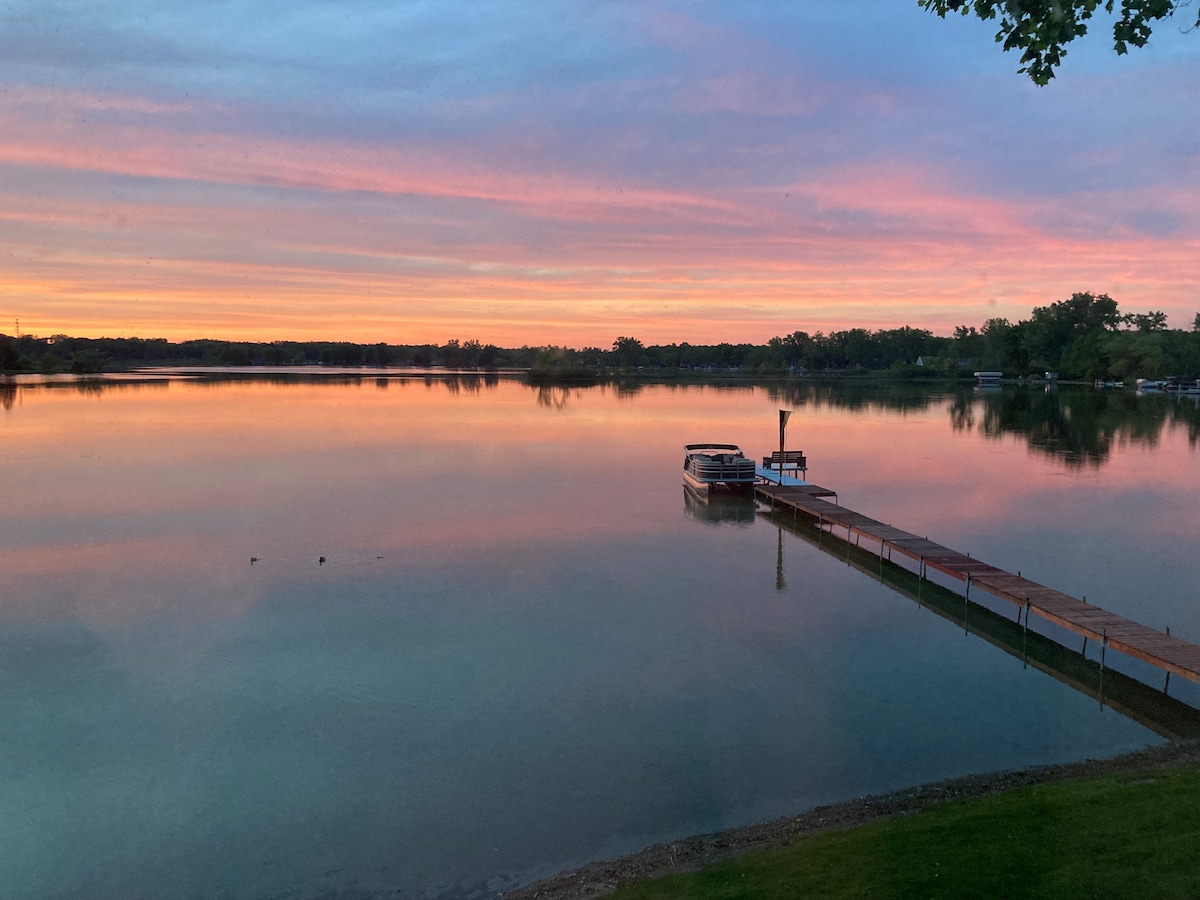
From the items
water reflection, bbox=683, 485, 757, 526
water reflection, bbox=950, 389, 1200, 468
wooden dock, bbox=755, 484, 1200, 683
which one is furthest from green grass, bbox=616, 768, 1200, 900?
water reflection, bbox=950, 389, 1200, 468

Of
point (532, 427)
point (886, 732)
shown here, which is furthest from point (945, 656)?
point (532, 427)

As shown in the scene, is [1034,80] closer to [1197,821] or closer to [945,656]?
[1197,821]

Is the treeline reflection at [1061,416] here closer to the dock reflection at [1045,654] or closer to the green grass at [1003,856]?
the dock reflection at [1045,654]

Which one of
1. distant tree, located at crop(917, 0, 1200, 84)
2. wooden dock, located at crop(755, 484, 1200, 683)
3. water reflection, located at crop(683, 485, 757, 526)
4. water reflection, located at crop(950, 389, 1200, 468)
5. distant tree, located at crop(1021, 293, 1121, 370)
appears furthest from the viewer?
distant tree, located at crop(1021, 293, 1121, 370)

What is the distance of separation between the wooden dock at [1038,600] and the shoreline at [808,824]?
8.34 feet

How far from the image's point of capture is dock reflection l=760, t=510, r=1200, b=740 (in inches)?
570

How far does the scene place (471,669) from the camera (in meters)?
16.7

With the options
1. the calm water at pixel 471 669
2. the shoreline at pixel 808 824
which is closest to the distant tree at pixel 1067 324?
the calm water at pixel 471 669

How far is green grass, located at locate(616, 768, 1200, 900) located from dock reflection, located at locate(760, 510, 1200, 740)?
13.5 ft

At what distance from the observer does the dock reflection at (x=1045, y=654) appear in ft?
47.5

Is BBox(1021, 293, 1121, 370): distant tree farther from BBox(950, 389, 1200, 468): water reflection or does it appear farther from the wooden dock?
the wooden dock

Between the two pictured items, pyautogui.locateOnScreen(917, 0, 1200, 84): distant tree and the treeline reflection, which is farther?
the treeline reflection

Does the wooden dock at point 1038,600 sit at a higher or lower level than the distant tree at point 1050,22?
lower

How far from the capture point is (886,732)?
1409cm
